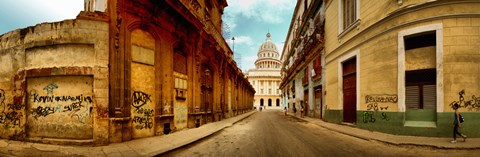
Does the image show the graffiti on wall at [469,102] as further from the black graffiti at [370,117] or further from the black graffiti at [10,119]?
the black graffiti at [10,119]

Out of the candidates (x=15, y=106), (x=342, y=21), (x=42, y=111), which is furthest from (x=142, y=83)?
(x=342, y=21)

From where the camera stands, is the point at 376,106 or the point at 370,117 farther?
the point at 370,117

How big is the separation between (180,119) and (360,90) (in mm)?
10356

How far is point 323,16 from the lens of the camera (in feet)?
64.5

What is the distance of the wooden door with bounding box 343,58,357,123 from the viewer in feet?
44.1

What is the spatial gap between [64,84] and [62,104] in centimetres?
71

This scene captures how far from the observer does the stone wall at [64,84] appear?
737 centimetres

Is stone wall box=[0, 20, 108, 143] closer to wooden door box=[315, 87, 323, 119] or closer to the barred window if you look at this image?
the barred window

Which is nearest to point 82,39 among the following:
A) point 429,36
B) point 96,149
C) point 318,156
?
point 96,149

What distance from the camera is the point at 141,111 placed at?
8719mm

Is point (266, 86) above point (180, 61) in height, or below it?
below

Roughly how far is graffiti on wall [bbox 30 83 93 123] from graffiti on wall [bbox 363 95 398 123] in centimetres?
1265

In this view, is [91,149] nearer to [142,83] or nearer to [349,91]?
[142,83]

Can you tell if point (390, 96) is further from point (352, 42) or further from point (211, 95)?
point (211, 95)
